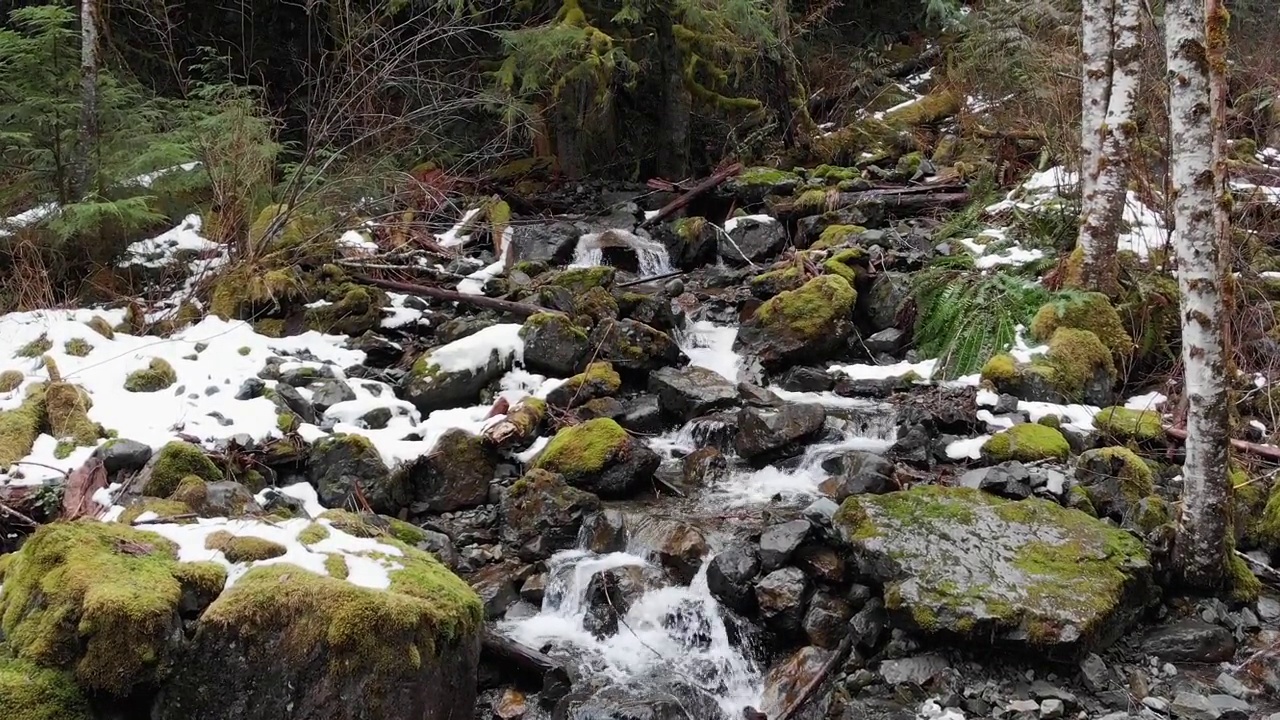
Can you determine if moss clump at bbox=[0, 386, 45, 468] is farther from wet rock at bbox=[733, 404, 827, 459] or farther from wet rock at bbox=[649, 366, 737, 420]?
wet rock at bbox=[733, 404, 827, 459]

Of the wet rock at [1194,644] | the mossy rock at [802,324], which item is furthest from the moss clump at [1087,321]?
the wet rock at [1194,644]

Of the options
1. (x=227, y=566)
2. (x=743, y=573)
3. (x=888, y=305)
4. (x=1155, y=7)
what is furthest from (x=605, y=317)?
(x=1155, y=7)

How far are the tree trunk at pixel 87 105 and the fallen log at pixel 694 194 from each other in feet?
22.8

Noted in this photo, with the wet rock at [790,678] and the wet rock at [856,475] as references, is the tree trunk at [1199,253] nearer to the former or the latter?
the wet rock at [856,475]

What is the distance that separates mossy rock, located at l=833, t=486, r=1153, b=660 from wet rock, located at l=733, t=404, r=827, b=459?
5.04 feet

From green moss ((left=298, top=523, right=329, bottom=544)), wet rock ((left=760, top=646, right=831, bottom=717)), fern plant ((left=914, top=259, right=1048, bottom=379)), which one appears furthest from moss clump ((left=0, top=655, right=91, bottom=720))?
fern plant ((left=914, top=259, right=1048, bottom=379))

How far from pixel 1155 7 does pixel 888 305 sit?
6867 mm

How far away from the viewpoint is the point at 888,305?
8.88 meters

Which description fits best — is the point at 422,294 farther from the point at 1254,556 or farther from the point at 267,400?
the point at 1254,556

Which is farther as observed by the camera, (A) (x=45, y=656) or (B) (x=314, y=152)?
(B) (x=314, y=152)

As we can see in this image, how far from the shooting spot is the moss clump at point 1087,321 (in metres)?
7.50

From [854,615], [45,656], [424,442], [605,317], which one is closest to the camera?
[45,656]

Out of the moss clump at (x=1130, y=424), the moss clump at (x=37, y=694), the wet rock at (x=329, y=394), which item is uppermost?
the moss clump at (x=1130, y=424)

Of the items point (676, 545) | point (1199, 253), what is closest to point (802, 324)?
point (676, 545)
